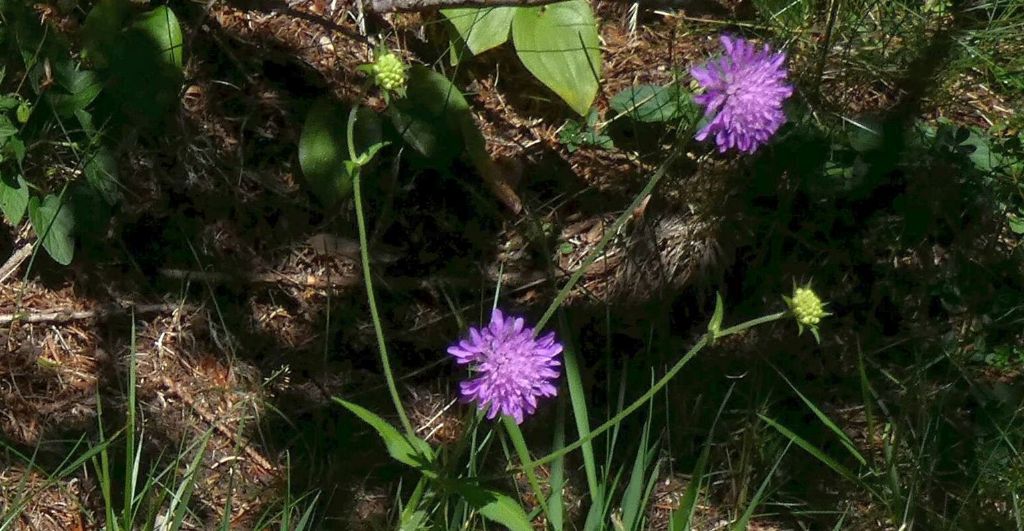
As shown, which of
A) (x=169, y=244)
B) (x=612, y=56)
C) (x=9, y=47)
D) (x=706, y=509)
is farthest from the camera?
(x=612, y=56)

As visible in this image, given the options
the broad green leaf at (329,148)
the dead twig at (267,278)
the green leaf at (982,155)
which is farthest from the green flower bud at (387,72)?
the green leaf at (982,155)

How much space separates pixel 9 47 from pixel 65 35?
238 millimetres

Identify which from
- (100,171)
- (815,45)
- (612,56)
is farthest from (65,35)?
(815,45)

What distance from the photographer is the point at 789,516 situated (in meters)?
2.13

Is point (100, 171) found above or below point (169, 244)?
above

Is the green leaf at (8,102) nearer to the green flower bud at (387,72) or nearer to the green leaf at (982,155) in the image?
the green flower bud at (387,72)

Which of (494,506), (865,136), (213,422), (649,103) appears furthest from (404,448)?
(865,136)

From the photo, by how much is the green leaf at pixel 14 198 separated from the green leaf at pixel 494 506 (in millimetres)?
1071

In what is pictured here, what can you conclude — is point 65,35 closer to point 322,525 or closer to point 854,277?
point 322,525

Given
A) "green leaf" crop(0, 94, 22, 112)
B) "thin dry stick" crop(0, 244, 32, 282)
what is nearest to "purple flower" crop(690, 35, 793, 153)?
"green leaf" crop(0, 94, 22, 112)

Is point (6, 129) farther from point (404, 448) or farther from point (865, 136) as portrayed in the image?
point (865, 136)

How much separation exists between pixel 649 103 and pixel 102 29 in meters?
1.15

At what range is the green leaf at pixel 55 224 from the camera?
197 cm

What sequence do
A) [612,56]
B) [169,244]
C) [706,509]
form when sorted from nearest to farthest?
[706,509], [169,244], [612,56]
